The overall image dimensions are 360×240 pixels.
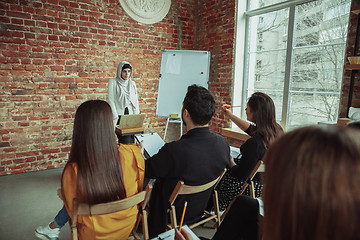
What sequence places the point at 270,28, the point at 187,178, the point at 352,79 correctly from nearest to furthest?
1. the point at 187,178
2. the point at 352,79
3. the point at 270,28

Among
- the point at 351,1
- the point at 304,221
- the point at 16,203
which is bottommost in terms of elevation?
the point at 16,203

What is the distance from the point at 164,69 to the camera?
406 cm

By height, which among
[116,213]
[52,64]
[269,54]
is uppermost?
[269,54]

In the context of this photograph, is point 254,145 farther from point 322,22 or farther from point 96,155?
point 322,22

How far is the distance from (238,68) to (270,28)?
0.78 meters

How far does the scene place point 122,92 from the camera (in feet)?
10.8

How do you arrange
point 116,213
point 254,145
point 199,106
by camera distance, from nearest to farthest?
point 116,213 → point 199,106 → point 254,145

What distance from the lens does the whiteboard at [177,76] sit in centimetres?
404

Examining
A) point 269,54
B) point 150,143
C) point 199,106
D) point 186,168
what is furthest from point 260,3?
point 186,168

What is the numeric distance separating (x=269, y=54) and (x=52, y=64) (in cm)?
324

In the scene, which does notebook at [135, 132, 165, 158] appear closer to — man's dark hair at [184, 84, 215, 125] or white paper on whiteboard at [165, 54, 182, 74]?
man's dark hair at [184, 84, 215, 125]

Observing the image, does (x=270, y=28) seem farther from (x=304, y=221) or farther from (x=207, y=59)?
(x=304, y=221)

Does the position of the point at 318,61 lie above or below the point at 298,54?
below

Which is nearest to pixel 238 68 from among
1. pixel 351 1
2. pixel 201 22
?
pixel 201 22
